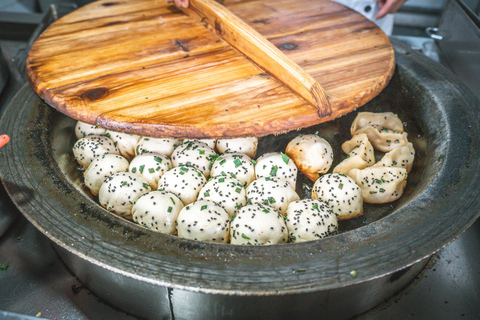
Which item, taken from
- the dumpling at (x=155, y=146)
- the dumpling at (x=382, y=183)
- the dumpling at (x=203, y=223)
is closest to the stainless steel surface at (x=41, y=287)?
the dumpling at (x=203, y=223)

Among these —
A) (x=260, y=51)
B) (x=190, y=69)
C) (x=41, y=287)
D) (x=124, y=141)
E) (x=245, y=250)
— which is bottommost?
(x=41, y=287)

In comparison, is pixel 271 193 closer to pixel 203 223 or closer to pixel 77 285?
pixel 203 223

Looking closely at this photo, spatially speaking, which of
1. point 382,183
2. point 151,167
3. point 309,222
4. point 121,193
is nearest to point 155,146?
point 151,167

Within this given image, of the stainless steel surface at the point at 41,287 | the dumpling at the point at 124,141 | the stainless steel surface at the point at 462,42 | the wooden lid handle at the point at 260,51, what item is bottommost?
the stainless steel surface at the point at 41,287

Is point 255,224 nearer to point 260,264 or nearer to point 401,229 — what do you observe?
point 260,264

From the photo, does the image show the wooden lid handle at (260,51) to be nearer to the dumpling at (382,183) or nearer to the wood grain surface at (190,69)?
the wood grain surface at (190,69)

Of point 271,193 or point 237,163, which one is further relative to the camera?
point 237,163

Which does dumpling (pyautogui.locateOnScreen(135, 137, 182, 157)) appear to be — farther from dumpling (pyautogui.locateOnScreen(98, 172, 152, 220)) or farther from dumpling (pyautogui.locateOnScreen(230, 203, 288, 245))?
dumpling (pyautogui.locateOnScreen(230, 203, 288, 245))

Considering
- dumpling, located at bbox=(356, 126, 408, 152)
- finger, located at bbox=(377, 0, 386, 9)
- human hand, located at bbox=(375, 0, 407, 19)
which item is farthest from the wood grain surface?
finger, located at bbox=(377, 0, 386, 9)
